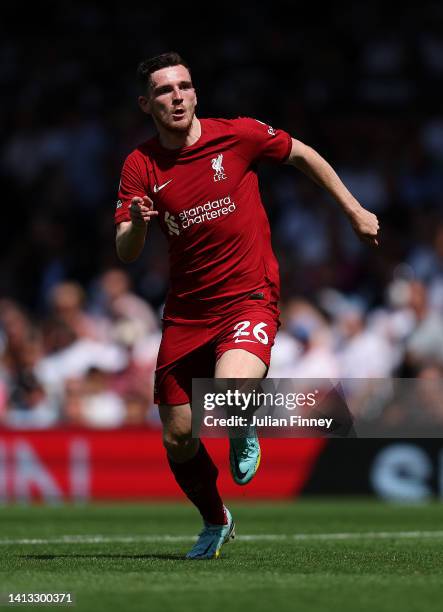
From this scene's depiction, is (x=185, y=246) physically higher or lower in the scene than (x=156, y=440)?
higher

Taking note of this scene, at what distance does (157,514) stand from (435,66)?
7.73 metres

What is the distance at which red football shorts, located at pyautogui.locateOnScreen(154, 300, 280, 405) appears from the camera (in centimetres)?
755

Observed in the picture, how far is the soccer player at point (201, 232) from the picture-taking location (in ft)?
25.0

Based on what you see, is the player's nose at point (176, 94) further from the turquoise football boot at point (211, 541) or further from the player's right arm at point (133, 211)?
the turquoise football boot at point (211, 541)

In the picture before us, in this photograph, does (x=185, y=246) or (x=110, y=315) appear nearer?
(x=185, y=246)

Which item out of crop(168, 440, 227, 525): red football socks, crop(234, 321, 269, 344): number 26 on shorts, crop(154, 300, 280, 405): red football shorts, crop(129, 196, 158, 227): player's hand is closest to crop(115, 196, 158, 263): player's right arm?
crop(129, 196, 158, 227): player's hand

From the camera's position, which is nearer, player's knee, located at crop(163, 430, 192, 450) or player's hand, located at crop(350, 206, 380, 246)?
player's hand, located at crop(350, 206, 380, 246)

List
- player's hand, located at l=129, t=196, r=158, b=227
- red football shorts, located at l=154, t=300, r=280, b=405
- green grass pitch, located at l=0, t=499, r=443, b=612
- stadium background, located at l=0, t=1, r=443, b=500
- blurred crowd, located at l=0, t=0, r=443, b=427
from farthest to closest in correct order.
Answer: blurred crowd, located at l=0, t=0, r=443, b=427 < stadium background, located at l=0, t=1, r=443, b=500 < red football shorts, located at l=154, t=300, r=280, b=405 < player's hand, located at l=129, t=196, r=158, b=227 < green grass pitch, located at l=0, t=499, r=443, b=612

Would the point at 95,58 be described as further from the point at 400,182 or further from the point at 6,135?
the point at 400,182

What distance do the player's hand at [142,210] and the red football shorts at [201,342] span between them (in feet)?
2.49

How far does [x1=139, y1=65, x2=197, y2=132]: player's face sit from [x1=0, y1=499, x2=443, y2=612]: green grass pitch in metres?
2.28

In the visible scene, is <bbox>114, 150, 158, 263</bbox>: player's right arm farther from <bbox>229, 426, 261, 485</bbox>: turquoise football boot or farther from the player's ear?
<bbox>229, 426, 261, 485</bbox>: turquoise football boot

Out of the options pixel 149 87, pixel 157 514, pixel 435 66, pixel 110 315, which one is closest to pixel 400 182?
pixel 435 66

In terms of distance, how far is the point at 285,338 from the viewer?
543 inches
